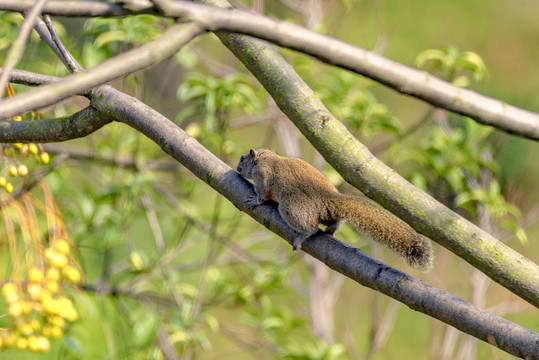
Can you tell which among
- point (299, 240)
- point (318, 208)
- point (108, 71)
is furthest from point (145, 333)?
point (108, 71)

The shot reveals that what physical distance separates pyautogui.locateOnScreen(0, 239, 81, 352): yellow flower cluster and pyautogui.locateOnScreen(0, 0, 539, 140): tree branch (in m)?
1.11

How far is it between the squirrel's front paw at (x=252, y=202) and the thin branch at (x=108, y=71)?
0.67 meters

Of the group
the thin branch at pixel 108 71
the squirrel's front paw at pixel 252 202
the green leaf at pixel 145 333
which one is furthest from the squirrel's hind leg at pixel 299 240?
the green leaf at pixel 145 333

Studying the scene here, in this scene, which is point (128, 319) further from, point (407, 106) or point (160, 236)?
point (407, 106)

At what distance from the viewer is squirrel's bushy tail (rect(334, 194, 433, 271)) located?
1.43 m

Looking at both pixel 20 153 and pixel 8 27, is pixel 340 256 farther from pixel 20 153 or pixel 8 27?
pixel 8 27

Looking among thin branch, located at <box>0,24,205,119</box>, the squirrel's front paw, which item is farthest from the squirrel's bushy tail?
thin branch, located at <box>0,24,205,119</box>

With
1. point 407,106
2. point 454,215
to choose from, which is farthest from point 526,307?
point 454,215

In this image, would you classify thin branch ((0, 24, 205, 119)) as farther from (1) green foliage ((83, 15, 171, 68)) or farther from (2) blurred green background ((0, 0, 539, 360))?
(1) green foliage ((83, 15, 171, 68))

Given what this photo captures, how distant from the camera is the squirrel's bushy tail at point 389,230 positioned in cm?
143

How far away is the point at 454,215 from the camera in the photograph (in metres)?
1.09

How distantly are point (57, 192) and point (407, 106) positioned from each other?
2.26 metres

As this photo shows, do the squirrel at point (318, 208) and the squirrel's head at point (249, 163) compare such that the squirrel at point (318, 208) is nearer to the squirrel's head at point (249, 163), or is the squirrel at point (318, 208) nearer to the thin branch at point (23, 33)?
the squirrel's head at point (249, 163)

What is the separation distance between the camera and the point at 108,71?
2.60 ft
